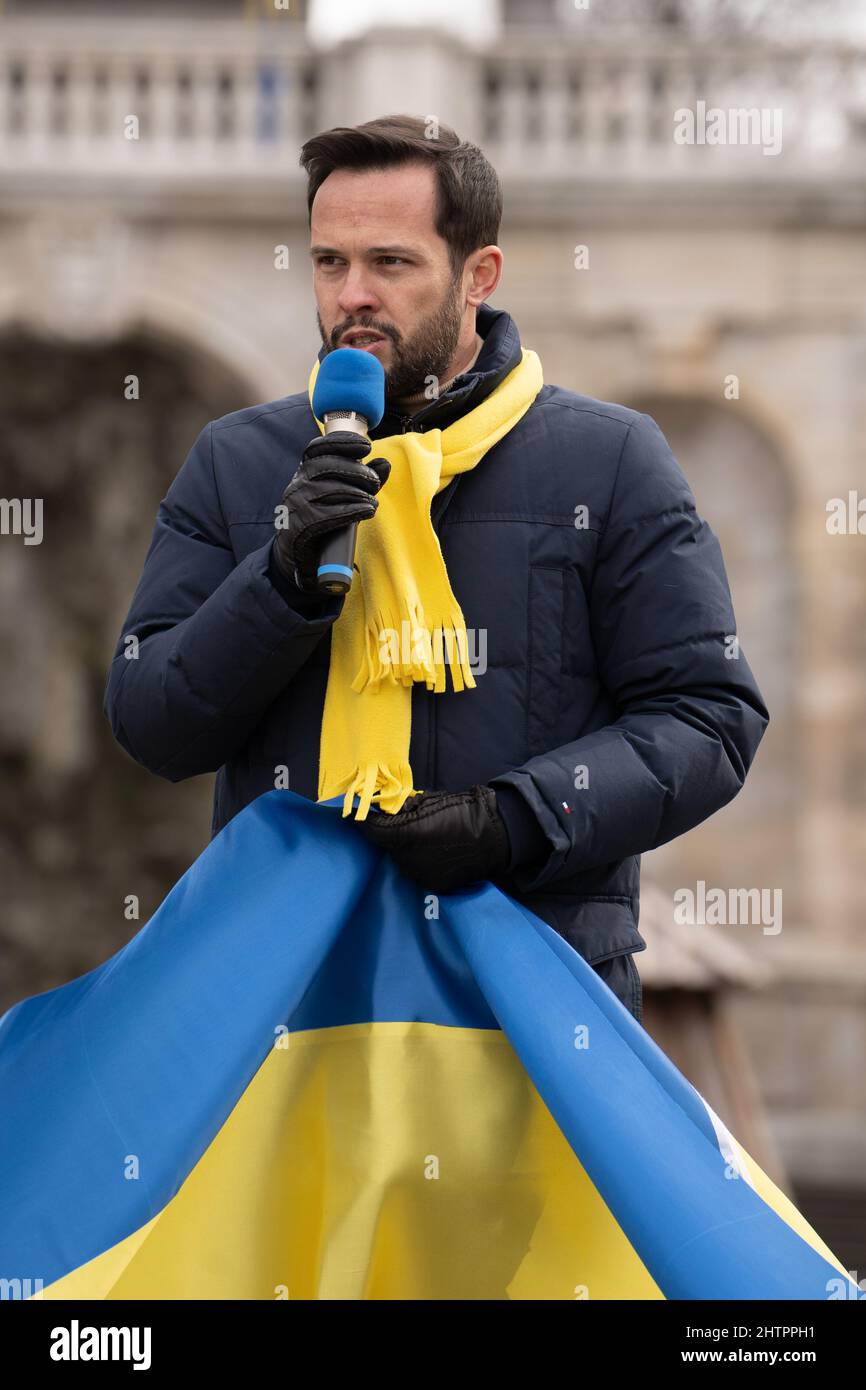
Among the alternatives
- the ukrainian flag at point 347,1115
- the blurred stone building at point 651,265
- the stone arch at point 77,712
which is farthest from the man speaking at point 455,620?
the stone arch at point 77,712

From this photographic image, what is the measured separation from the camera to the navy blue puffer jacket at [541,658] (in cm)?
231

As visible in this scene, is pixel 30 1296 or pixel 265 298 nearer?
pixel 30 1296

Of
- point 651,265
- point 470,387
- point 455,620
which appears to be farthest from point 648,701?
point 651,265

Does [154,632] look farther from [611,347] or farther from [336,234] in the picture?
[611,347]

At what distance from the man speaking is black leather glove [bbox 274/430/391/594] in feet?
0.09

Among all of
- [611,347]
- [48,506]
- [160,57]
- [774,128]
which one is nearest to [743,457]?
[611,347]

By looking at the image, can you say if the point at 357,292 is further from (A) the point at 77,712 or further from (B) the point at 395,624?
(A) the point at 77,712

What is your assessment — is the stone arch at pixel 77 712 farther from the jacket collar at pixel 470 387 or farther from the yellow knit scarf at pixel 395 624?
the yellow knit scarf at pixel 395 624

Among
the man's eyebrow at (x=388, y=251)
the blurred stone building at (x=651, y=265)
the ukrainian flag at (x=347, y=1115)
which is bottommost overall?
the ukrainian flag at (x=347, y=1115)

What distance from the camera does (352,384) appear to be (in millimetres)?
2252

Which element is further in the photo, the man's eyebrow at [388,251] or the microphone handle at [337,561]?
the man's eyebrow at [388,251]

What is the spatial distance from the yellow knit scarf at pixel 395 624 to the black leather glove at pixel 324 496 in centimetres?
16

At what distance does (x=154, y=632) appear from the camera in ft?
8.05

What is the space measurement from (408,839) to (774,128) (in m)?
9.04
